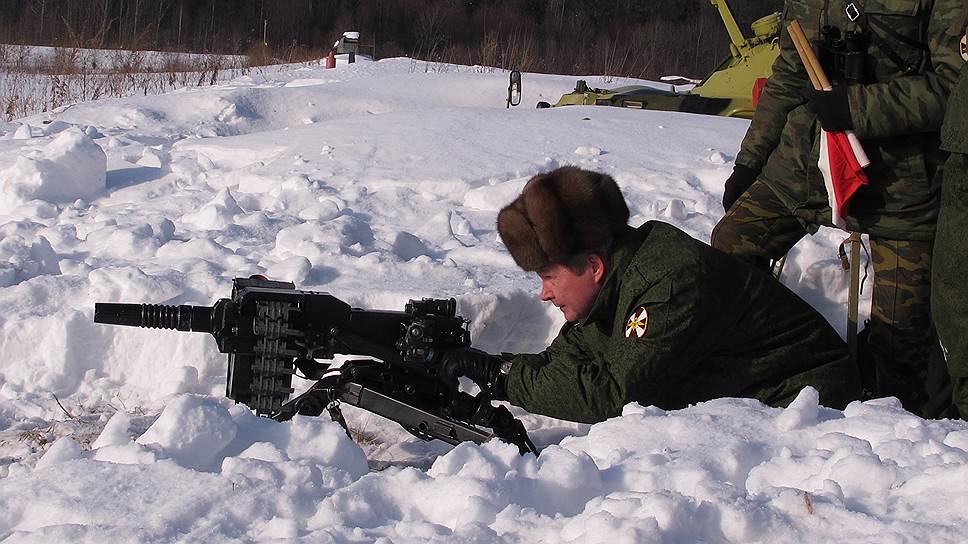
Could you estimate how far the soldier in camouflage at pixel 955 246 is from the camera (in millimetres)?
2615

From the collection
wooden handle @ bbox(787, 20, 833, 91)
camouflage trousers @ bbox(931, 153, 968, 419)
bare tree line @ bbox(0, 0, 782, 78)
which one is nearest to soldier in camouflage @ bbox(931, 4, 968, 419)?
camouflage trousers @ bbox(931, 153, 968, 419)

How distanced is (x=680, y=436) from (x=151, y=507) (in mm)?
972

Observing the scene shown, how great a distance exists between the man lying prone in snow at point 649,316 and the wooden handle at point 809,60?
0.66 metres

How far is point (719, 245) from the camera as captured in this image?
3.36 m

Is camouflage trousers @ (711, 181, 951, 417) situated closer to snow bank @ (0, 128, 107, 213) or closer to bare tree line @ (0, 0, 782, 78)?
snow bank @ (0, 128, 107, 213)

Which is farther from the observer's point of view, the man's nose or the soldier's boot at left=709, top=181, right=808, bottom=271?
the soldier's boot at left=709, top=181, right=808, bottom=271

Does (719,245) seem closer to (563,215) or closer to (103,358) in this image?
(563,215)

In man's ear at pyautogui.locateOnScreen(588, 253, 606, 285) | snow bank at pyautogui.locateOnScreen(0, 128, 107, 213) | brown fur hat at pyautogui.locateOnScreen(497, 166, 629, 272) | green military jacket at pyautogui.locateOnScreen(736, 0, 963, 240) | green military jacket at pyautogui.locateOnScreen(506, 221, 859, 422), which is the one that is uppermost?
green military jacket at pyautogui.locateOnScreen(736, 0, 963, 240)

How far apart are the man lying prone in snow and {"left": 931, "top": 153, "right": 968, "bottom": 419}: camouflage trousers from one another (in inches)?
10.0

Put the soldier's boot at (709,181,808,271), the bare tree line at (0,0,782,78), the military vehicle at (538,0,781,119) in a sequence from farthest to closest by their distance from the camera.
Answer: the bare tree line at (0,0,782,78), the military vehicle at (538,0,781,119), the soldier's boot at (709,181,808,271)

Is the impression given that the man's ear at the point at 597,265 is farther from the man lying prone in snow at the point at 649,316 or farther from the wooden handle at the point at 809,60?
the wooden handle at the point at 809,60

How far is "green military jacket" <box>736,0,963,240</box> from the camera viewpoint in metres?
2.81

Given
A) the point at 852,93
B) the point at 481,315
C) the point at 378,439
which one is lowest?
the point at 378,439

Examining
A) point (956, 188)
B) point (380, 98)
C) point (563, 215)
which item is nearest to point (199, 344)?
point (563, 215)
